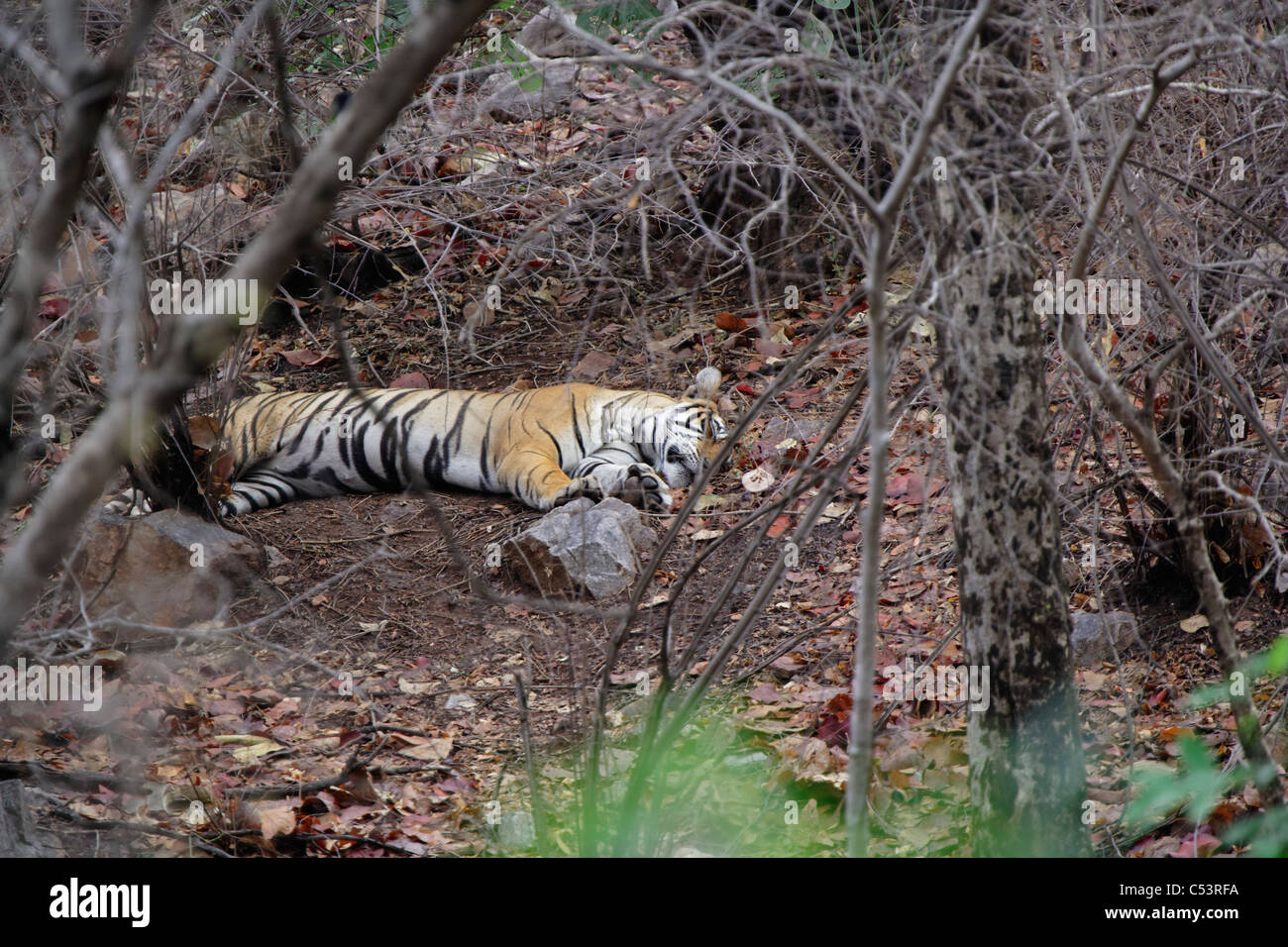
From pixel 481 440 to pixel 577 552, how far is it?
2084 millimetres

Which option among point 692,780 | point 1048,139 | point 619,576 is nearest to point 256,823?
point 692,780

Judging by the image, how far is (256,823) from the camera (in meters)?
3.50

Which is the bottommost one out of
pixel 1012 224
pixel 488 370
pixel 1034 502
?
pixel 1034 502

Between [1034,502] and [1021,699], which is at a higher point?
[1034,502]

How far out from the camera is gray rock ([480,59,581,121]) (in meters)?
3.12

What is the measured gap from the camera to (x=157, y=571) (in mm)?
5047

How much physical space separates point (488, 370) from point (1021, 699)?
5.70 metres

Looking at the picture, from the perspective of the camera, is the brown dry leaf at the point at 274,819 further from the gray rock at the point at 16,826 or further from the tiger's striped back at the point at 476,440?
the tiger's striped back at the point at 476,440

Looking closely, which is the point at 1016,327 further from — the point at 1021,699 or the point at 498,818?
the point at 498,818

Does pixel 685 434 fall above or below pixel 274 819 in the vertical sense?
above

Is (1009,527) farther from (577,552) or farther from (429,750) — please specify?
(577,552)

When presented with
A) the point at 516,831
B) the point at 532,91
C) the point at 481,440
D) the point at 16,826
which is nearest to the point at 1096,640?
the point at 516,831

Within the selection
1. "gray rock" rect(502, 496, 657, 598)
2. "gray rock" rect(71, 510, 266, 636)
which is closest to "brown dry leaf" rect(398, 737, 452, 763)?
"gray rock" rect(502, 496, 657, 598)

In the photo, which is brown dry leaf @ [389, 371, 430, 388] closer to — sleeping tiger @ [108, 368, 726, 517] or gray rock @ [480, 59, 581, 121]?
sleeping tiger @ [108, 368, 726, 517]
